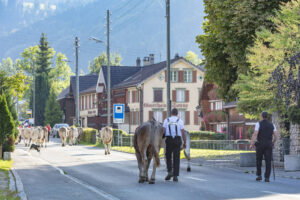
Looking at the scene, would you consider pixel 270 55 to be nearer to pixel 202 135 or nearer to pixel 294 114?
pixel 294 114

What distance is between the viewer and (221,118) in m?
64.7

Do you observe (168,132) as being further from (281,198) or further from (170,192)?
(281,198)

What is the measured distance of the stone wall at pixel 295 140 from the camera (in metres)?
23.3

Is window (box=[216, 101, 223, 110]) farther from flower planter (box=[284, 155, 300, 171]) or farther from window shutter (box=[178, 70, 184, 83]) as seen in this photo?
flower planter (box=[284, 155, 300, 171])

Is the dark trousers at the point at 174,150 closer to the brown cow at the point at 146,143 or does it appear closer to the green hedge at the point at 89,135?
the brown cow at the point at 146,143

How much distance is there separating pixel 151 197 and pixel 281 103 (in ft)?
36.6

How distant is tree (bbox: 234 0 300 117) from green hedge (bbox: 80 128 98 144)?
29768 mm

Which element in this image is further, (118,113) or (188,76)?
(188,76)

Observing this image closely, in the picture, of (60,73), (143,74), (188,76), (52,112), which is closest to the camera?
(188,76)

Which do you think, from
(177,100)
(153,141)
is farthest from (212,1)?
(177,100)

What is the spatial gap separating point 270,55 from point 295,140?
3494 millimetres

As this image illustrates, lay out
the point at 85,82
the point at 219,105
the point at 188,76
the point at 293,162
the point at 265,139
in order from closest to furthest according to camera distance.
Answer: the point at 265,139
the point at 293,162
the point at 219,105
the point at 188,76
the point at 85,82

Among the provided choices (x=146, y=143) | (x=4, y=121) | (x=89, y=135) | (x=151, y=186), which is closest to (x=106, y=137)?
(x=4, y=121)

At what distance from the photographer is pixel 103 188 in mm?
15461
